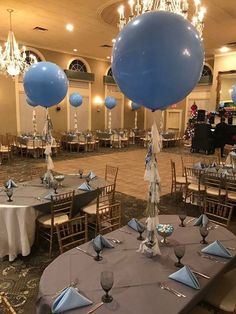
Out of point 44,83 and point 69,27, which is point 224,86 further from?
point 44,83

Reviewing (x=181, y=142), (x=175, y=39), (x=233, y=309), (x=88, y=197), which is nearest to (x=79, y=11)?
(x=88, y=197)

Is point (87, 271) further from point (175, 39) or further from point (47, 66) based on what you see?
point (47, 66)

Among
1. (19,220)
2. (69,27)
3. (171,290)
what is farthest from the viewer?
(69,27)

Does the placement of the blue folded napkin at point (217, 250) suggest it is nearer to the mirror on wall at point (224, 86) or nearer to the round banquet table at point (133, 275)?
the round banquet table at point (133, 275)

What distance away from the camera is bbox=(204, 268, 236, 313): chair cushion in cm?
252

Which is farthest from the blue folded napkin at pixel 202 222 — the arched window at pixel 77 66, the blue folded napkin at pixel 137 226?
the arched window at pixel 77 66

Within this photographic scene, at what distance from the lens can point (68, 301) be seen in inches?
79.5

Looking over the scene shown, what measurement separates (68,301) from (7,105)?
11.6 m

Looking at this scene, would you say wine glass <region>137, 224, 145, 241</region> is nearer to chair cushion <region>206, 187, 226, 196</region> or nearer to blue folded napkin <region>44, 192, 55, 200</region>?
blue folded napkin <region>44, 192, 55, 200</region>

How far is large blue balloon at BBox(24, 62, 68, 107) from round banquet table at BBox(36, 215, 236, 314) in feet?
8.38

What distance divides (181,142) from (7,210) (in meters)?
13.4

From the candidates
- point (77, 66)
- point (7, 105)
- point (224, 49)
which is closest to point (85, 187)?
point (7, 105)

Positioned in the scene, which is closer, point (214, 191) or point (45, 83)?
point (45, 83)

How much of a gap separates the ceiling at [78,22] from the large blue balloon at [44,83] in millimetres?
3377
